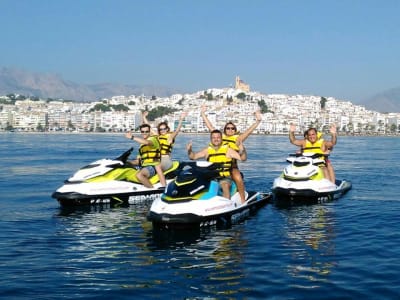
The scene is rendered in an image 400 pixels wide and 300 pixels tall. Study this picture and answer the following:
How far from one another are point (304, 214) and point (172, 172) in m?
3.73

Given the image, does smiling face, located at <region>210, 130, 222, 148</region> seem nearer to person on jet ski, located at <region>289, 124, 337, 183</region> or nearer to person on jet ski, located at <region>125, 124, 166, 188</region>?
person on jet ski, located at <region>125, 124, 166, 188</region>

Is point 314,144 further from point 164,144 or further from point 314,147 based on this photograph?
point 164,144

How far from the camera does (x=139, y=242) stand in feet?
29.9

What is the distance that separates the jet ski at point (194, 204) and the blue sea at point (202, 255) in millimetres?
259

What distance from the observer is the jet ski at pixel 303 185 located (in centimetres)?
1329

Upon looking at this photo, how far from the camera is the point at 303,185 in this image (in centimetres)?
1331

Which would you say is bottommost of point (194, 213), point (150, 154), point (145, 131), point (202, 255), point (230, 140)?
point (202, 255)

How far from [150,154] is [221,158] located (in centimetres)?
258

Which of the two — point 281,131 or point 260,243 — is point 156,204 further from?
point 281,131

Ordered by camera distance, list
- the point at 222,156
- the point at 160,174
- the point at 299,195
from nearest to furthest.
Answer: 1. the point at 222,156
2. the point at 299,195
3. the point at 160,174

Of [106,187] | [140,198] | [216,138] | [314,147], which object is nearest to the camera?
[216,138]

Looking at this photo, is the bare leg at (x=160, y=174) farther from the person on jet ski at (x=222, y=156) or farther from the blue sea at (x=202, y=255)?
the person on jet ski at (x=222, y=156)

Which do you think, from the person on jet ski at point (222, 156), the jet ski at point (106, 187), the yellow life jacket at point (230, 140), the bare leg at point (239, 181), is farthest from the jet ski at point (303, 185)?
the jet ski at point (106, 187)

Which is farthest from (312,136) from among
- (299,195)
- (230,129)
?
(230,129)
